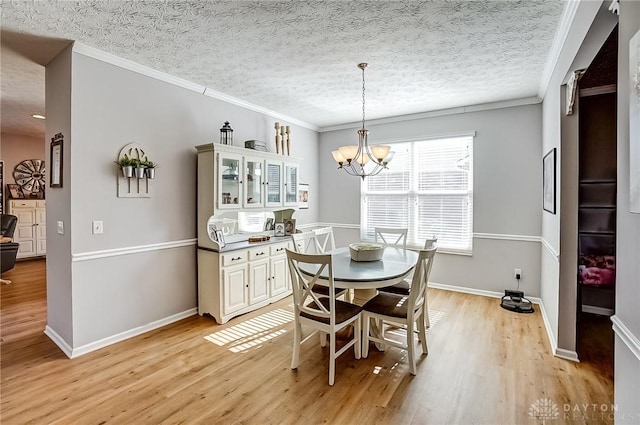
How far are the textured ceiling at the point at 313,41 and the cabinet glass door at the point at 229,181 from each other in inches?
33.5

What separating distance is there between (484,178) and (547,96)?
1.23 m

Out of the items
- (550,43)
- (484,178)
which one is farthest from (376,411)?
(484,178)

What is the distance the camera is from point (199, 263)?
3691 mm

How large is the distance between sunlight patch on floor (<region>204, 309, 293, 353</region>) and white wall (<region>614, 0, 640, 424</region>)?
8.39ft

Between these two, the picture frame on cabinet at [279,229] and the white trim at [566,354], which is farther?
the picture frame on cabinet at [279,229]

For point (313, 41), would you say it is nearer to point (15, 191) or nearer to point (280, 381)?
point (280, 381)

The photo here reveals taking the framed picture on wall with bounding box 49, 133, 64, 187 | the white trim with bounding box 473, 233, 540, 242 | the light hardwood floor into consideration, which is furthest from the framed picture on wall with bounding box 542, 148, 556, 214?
the framed picture on wall with bounding box 49, 133, 64, 187

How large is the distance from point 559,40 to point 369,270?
2.35m

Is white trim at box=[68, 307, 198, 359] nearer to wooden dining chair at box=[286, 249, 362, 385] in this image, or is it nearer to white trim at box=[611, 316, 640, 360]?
wooden dining chair at box=[286, 249, 362, 385]

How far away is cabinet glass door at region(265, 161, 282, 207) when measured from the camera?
4285 millimetres

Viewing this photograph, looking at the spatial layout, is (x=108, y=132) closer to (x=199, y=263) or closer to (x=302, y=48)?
(x=199, y=263)

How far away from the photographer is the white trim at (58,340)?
9.15 feet

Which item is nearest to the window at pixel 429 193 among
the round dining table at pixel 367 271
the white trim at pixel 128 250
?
the round dining table at pixel 367 271

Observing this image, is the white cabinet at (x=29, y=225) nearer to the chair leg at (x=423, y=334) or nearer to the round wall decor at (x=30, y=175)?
the round wall decor at (x=30, y=175)
